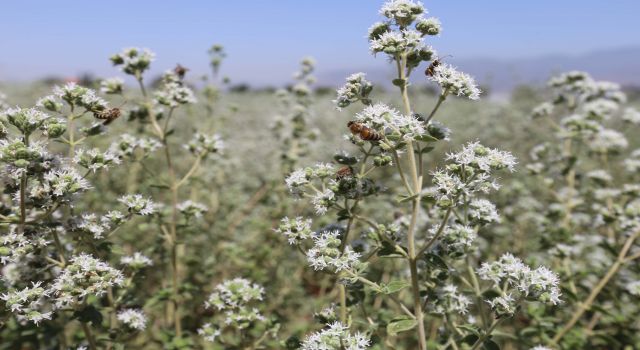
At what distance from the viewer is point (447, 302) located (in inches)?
149

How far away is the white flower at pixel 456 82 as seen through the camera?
10.6 ft

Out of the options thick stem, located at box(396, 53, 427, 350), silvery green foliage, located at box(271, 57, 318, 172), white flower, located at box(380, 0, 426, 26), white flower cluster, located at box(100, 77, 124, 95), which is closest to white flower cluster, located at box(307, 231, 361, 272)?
thick stem, located at box(396, 53, 427, 350)

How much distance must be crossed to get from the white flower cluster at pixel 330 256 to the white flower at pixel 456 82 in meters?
1.27

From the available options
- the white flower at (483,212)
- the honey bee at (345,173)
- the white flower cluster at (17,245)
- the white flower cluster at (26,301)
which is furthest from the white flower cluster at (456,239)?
the white flower cluster at (17,245)

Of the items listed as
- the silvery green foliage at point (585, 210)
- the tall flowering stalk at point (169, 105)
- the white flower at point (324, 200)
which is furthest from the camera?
the silvery green foliage at point (585, 210)

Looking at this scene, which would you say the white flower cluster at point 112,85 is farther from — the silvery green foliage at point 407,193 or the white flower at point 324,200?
the white flower at point 324,200

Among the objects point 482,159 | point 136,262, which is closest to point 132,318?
point 136,262

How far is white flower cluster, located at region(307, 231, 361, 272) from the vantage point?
122 inches

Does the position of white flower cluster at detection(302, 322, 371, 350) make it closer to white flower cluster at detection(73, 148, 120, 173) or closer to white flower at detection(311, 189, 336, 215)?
white flower at detection(311, 189, 336, 215)

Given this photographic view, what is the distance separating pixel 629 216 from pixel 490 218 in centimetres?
256

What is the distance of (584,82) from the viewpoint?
6.85m

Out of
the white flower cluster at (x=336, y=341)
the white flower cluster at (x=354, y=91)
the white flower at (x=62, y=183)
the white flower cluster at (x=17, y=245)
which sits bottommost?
the white flower cluster at (x=336, y=341)

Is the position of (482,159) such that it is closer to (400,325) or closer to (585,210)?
(400,325)

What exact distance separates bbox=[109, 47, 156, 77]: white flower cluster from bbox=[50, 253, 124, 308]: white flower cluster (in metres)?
2.24
